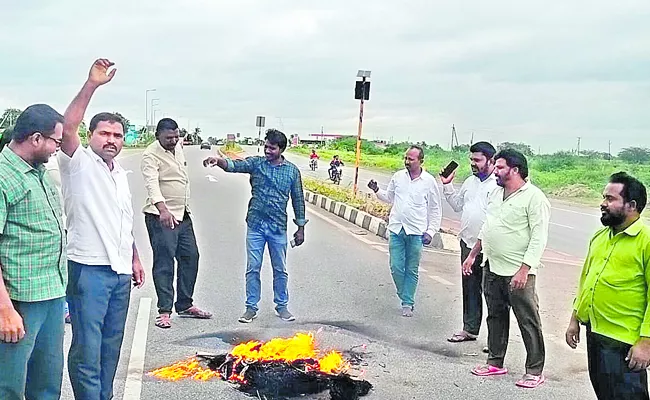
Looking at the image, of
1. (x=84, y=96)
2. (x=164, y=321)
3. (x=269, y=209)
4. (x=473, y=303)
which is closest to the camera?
(x=84, y=96)

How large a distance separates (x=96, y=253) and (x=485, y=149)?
3.77 metres

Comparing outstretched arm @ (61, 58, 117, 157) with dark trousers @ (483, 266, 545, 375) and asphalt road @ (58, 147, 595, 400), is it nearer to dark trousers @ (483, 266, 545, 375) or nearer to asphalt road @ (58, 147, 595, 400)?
asphalt road @ (58, 147, 595, 400)

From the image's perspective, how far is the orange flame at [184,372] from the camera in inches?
206

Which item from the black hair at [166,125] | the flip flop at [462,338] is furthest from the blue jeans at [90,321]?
the flip flop at [462,338]

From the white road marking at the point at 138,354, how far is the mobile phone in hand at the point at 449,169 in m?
3.25

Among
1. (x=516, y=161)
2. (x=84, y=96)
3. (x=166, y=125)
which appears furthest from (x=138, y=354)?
(x=516, y=161)

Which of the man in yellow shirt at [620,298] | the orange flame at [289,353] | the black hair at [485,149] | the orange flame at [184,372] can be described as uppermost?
the black hair at [485,149]

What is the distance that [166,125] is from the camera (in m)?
6.67

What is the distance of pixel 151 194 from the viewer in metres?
6.49

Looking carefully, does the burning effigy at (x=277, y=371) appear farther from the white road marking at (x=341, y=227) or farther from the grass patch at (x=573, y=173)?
the grass patch at (x=573, y=173)

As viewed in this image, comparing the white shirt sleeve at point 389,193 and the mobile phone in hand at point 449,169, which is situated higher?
the mobile phone in hand at point 449,169

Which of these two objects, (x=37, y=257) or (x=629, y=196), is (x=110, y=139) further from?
(x=629, y=196)

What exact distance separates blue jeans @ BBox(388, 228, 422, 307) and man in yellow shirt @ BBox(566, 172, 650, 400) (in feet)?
11.2

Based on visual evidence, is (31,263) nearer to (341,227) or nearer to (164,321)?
(164,321)
